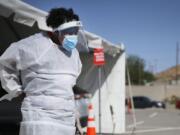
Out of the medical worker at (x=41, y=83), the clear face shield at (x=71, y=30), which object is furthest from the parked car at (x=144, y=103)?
the medical worker at (x=41, y=83)

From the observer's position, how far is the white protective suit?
3445mm

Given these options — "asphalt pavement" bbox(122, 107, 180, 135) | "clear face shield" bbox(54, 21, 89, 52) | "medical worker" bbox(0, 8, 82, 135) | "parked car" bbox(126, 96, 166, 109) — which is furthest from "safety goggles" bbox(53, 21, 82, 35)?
"parked car" bbox(126, 96, 166, 109)

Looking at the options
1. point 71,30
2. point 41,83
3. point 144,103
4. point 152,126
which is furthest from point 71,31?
point 144,103

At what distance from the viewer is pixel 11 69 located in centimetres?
352

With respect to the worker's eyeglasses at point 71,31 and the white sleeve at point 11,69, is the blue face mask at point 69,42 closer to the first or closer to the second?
the worker's eyeglasses at point 71,31

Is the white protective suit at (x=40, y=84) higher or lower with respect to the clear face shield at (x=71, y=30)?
lower

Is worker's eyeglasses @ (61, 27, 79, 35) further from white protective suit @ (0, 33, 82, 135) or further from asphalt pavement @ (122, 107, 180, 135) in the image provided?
asphalt pavement @ (122, 107, 180, 135)

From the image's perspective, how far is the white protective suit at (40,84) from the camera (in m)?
3.45

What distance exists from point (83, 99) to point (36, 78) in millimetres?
7640

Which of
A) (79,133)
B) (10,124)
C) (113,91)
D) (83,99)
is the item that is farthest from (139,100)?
(79,133)

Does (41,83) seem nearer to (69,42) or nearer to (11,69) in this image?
(11,69)

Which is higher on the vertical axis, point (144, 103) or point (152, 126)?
point (144, 103)

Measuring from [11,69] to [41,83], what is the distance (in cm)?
25

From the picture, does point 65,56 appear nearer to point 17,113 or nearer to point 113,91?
point 17,113
